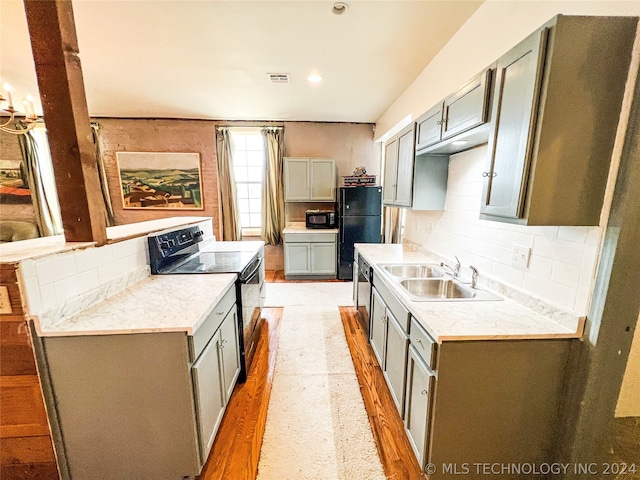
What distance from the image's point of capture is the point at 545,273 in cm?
129

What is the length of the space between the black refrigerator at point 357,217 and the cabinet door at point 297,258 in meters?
0.60

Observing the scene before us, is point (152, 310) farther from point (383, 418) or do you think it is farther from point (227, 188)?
point (227, 188)

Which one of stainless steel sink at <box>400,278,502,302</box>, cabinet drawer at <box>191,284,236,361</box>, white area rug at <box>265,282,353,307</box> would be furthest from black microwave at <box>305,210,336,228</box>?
cabinet drawer at <box>191,284,236,361</box>

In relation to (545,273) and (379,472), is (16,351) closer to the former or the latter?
(379,472)

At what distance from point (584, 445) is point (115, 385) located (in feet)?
7.12

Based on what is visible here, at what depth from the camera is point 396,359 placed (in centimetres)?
167

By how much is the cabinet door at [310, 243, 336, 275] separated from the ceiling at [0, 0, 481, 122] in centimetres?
225

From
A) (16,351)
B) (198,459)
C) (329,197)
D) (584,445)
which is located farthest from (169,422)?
(329,197)

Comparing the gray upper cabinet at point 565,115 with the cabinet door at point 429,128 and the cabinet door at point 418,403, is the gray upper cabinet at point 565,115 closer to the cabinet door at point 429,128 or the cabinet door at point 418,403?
the cabinet door at point 429,128

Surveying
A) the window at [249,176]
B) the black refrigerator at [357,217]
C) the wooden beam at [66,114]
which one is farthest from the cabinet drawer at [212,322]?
the window at [249,176]

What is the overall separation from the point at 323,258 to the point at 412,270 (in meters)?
2.26

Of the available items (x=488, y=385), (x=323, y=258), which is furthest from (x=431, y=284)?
(x=323, y=258)

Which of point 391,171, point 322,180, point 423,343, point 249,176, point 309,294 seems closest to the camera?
point 423,343

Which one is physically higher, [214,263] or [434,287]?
[214,263]
